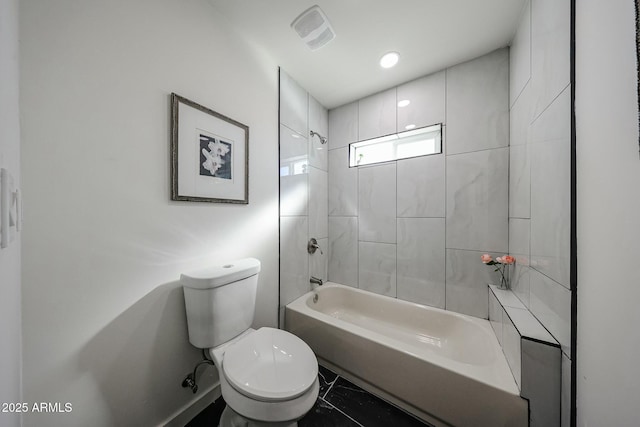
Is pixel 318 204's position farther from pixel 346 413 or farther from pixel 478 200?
pixel 346 413

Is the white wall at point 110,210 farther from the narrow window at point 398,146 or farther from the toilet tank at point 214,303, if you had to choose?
the narrow window at point 398,146

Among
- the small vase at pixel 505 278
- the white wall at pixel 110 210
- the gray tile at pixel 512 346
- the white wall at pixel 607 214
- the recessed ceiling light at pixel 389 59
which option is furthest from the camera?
the recessed ceiling light at pixel 389 59

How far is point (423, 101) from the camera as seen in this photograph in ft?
5.82

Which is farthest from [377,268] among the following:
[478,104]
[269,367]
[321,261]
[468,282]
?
[478,104]

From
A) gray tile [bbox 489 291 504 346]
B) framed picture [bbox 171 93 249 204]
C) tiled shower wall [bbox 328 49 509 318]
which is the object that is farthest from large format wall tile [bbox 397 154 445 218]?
framed picture [bbox 171 93 249 204]

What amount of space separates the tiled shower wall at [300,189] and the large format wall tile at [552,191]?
156 centimetres

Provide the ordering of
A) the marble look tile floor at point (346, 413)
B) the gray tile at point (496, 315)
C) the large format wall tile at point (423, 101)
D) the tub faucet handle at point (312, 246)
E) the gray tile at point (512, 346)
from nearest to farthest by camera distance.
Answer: the gray tile at point (512, 346) < the marble look tile floor at point (346, 413) < the gray tile at point (496, 315) < the large format wall tile at point (423, 101) < the tub faucet handle at point (312, 246)

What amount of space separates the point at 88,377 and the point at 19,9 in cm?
133

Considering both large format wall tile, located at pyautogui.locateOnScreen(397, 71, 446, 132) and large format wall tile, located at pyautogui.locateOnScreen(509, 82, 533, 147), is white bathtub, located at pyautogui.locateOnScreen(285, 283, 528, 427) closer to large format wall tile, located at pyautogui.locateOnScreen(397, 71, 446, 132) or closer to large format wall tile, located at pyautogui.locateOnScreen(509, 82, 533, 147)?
large format wall tile, located at pyautogui.locateOnScreen(509, 82, 533, 147)

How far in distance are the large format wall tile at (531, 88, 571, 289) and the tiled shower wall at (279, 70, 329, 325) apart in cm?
156

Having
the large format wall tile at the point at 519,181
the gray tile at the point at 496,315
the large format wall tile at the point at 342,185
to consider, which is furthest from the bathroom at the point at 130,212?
the large format wall tile at the point at 342,185

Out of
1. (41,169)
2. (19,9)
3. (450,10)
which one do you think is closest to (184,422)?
(41,169)

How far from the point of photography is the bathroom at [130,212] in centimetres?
61

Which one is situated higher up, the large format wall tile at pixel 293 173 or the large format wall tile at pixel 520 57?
the large format wall tile at pixel 520 57
